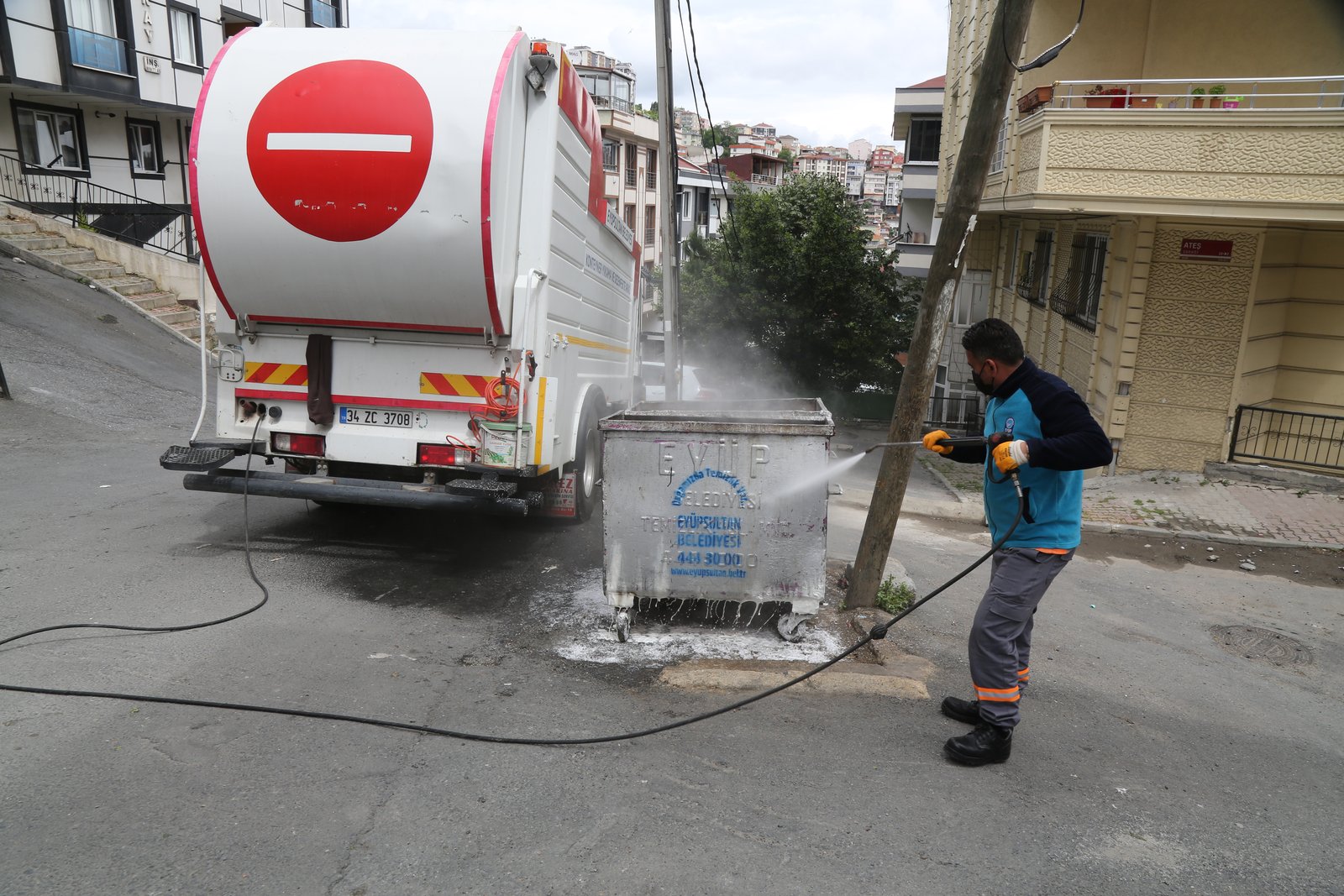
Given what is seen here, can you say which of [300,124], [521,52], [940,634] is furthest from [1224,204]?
[300,124]

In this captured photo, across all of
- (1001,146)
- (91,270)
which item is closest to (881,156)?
(1001,146)

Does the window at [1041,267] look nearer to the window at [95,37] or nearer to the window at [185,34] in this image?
the window at [95,37]

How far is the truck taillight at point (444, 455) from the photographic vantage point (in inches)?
222

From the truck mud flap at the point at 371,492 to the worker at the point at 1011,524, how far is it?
282cm

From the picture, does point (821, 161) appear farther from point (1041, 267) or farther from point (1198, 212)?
point (1198, 212)

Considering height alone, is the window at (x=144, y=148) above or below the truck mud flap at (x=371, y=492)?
above

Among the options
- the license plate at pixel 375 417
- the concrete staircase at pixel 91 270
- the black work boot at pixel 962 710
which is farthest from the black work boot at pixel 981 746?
the concrete staircase at pixel 91 270

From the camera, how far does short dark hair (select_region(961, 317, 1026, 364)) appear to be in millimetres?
3824

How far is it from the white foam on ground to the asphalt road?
6cm

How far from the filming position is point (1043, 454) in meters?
3.63

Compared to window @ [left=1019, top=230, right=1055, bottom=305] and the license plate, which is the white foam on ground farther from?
window @ [left=1019, top=230, right=1055, bottom=305]

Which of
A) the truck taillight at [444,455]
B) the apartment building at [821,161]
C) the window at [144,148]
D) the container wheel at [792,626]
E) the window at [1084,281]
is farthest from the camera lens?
the apartment building at [821,161]

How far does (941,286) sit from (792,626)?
6.89 feet

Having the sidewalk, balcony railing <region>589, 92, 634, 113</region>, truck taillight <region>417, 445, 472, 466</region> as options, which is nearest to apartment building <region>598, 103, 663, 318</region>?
balcony railing <region>589, 92, 634, 113</region>
